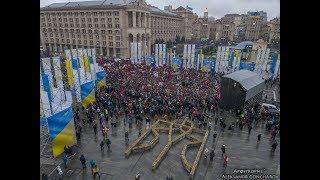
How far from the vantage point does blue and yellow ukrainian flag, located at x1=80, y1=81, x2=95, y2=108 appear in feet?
88.7

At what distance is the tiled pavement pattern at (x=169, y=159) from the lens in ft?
55.3

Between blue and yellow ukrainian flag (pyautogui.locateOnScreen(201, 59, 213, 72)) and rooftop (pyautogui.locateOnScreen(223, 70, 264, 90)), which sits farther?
blue and yellow ukrainian flag (pyautogui.locateOnScreen(201, 59, 213, 72))

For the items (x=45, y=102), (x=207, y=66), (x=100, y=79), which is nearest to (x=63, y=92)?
(x=45, y=102)

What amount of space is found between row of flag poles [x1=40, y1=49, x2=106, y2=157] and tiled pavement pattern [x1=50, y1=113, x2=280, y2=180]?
2089mm

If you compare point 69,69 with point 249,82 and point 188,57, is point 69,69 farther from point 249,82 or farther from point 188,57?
point 188,57

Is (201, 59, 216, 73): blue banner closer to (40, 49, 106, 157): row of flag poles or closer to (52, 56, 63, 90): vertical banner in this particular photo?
(40, 49, 106, 157): row of flag poles

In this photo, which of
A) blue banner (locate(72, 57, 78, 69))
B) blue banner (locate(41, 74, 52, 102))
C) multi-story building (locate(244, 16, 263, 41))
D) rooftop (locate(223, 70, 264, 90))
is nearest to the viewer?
blue banner (locate(41, 74, 52, 102))

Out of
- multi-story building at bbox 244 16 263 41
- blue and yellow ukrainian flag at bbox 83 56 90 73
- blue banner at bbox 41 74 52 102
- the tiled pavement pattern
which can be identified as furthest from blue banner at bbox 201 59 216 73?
multi-story building at bbox 244 16 263 41

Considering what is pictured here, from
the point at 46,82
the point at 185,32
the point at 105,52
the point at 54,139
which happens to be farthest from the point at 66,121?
the point at 185,32
